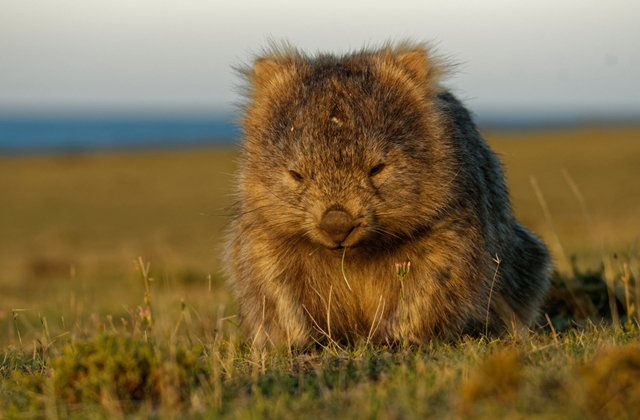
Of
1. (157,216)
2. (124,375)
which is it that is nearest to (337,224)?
(124,375)

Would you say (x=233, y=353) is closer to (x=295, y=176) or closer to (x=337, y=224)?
(x=337, y=224)

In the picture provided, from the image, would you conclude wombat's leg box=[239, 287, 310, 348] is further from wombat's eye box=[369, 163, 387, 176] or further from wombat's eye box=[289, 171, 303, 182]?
wombat's eye box=[369, 163, 387, 176]

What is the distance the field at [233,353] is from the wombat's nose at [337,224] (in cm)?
70

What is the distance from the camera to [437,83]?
4977 millimetres

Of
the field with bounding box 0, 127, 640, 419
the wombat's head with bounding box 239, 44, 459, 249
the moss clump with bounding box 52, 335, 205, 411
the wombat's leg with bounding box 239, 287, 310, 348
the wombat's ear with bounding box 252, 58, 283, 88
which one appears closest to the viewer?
the field with bounding box 0, 127, 640, 419

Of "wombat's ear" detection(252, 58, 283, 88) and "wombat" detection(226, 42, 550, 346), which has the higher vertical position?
"wombat's ear" detection(252, 58, 283, 88)

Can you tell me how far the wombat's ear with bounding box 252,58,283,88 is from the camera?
5.13 meters

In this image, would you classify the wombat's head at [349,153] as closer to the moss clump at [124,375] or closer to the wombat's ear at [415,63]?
the wombat's ear at [415,63]

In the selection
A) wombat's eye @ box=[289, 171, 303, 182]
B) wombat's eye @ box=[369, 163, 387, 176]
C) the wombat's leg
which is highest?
wombat's eye @ box=[369, 163, 387, 176]

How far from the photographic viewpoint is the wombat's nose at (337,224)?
3.91 meters

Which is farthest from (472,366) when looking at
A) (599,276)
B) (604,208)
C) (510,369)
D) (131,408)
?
(604,208)

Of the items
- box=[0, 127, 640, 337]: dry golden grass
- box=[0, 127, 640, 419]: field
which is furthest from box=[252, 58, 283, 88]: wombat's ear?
box=[0, 127, 640, 419]: field

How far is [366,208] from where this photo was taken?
4043 millimetres

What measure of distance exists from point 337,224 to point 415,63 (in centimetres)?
169
